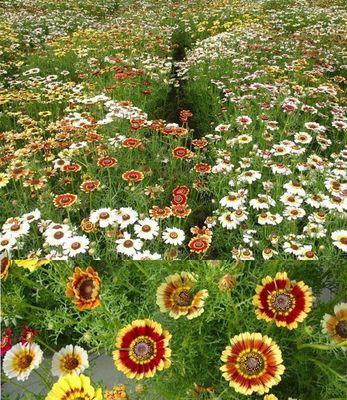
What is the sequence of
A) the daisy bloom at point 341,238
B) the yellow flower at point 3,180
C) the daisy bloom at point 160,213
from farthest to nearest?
1. the yellow flower at point 3,180
2. the daisy bloom at point 160,213
3. the daisy bloom at point 341,238

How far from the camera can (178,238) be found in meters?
2.42

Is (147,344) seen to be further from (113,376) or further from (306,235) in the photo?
(306,235)

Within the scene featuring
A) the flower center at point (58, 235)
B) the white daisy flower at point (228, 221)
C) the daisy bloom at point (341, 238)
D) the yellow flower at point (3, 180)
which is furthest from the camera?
the yellow flower at point (3, 180)

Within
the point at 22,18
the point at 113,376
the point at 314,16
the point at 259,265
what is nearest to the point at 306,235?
the point at 259,265

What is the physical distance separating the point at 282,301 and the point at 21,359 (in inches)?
34.9

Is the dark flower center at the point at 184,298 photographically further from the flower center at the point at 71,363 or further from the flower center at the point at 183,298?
the flower center at the point at 71,363

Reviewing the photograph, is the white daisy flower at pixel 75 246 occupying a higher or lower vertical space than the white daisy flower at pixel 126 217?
lower

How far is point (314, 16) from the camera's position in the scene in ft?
28.1

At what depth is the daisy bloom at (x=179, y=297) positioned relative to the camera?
1.56 metres

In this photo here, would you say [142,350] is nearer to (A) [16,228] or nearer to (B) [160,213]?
(B) [160,213]

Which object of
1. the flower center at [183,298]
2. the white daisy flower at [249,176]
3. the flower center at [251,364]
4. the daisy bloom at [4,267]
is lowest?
the white daisy flower at [249,176]

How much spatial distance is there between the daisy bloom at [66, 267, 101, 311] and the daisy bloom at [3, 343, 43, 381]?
1.01 feet

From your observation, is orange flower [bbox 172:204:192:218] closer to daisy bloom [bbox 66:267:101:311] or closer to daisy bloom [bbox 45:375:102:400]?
daisy bloom [bbox 66:267:101:311]

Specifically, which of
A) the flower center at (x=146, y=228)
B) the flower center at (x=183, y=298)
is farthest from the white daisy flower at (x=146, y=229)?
the flower center at (x=183, y=298)
